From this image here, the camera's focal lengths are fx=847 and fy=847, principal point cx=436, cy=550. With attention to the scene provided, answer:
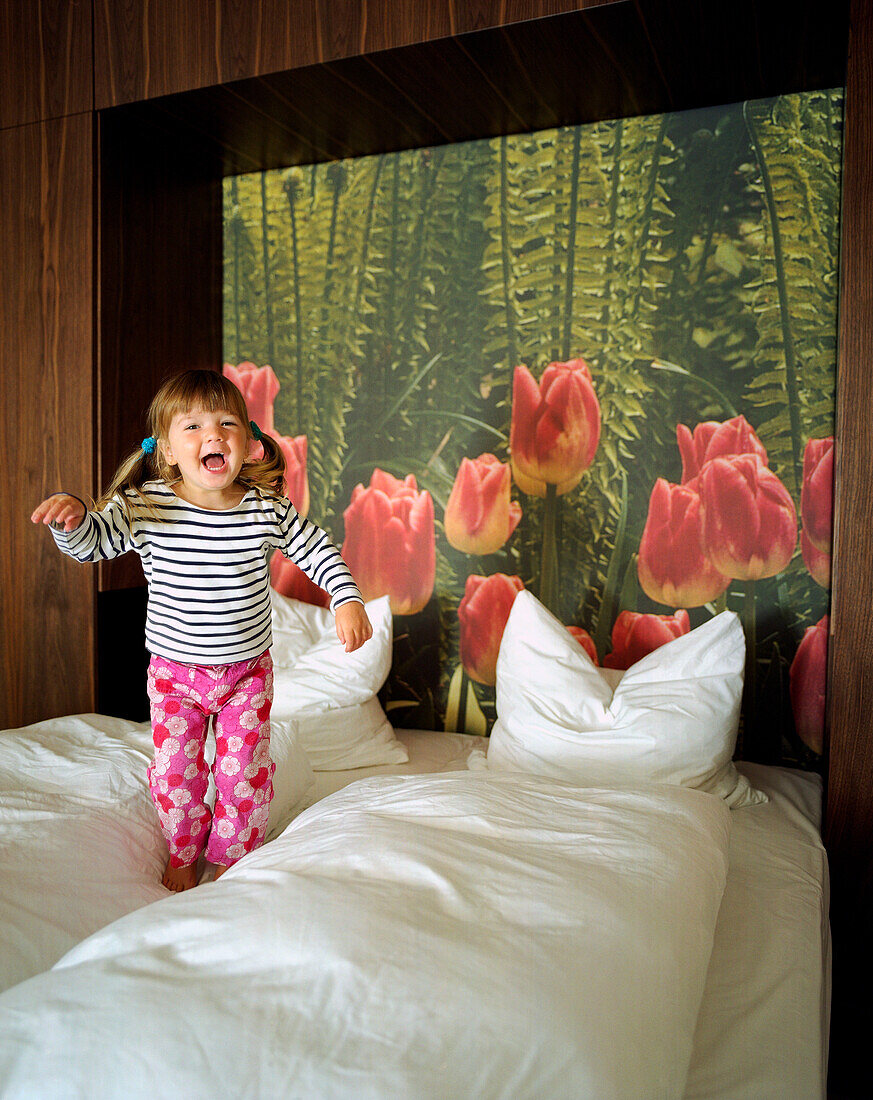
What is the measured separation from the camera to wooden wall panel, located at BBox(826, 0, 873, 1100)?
1.56 m

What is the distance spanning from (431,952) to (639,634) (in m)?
1.39

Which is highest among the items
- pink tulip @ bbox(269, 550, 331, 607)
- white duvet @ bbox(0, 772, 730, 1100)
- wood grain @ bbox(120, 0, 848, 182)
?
wood grain @ bbox(120, 0, 848, 182)

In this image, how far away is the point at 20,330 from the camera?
2.21 meters

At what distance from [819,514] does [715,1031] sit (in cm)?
124

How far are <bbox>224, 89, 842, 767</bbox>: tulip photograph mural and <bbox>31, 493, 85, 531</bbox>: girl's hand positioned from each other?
3.38ft

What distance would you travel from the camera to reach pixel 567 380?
2150mm

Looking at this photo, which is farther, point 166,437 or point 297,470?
point 297,470

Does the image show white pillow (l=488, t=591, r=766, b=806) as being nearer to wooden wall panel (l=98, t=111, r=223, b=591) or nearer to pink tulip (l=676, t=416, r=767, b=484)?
pink tulip (l=676, t=416, r=767, b=484)

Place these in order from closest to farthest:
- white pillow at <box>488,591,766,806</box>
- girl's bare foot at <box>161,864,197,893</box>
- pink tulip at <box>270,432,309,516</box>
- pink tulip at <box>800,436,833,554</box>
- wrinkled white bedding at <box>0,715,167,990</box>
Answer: wrinkled white bedding at <box>0,715,167,990</box> < girl's bare foot at <box>161,864,197,893</box> < white pillow at <box>488,591,766,806</box> < pink tulip at <box>800,436,833,554</box> < pink tulip at <box>270,432,309,516</box>

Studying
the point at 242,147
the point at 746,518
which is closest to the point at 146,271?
the point at 242,147

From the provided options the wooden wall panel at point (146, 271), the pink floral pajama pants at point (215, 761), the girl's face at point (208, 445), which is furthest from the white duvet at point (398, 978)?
the wooden wall panel at point (146, 271)

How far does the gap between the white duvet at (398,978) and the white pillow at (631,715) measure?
1.77 ft

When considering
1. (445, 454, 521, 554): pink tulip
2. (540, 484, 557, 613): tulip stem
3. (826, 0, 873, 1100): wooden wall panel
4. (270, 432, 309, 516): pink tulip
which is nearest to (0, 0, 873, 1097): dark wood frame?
(826, 0, 873, 1100): wooden wall panel

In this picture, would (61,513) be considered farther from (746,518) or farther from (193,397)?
(746,518)
